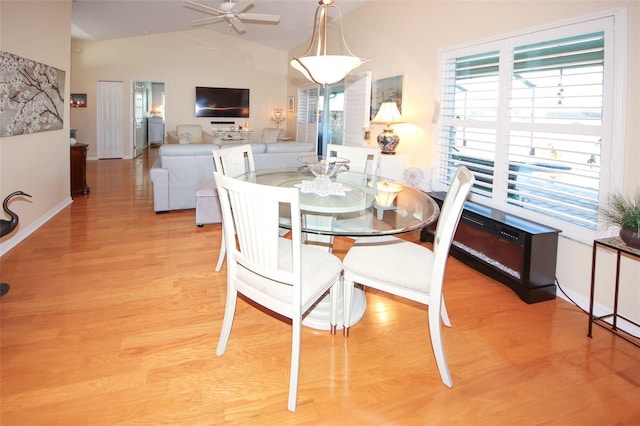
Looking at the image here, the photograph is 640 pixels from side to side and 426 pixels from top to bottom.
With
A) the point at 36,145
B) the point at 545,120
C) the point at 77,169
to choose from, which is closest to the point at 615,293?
the point at 545,120

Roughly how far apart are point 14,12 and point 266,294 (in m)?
3.46

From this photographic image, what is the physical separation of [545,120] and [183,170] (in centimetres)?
383

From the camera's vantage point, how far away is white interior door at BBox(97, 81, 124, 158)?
31.4ft

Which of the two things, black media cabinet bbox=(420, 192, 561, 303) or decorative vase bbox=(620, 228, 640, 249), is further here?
black media cabinet bbox=(420, 192, 561, 303)

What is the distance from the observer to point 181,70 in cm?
989

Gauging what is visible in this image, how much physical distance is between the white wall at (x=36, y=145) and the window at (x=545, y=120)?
Result: 12.9ft

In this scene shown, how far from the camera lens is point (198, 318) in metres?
2.47

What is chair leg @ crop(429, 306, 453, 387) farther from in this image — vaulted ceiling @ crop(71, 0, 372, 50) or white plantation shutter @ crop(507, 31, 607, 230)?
vaulted ceiling @ crop(71, 0, 372, 50)

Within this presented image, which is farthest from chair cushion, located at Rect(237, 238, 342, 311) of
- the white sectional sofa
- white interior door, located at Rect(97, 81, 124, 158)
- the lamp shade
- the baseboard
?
white interior door, located at Rect(97, 81, 124, 158)

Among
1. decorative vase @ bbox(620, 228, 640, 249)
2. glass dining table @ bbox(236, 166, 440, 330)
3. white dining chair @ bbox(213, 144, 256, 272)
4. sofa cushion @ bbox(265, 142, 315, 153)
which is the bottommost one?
decorative vase @ bbox(620, 228, 640, 249)

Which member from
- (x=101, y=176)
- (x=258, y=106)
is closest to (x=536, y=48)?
(x=101, y=176)

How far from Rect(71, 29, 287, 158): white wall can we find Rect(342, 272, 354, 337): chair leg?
898cm

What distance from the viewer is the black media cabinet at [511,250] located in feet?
8.99

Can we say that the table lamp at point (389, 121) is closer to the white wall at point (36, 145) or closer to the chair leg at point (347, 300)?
the chair leg at point (347, 300)
